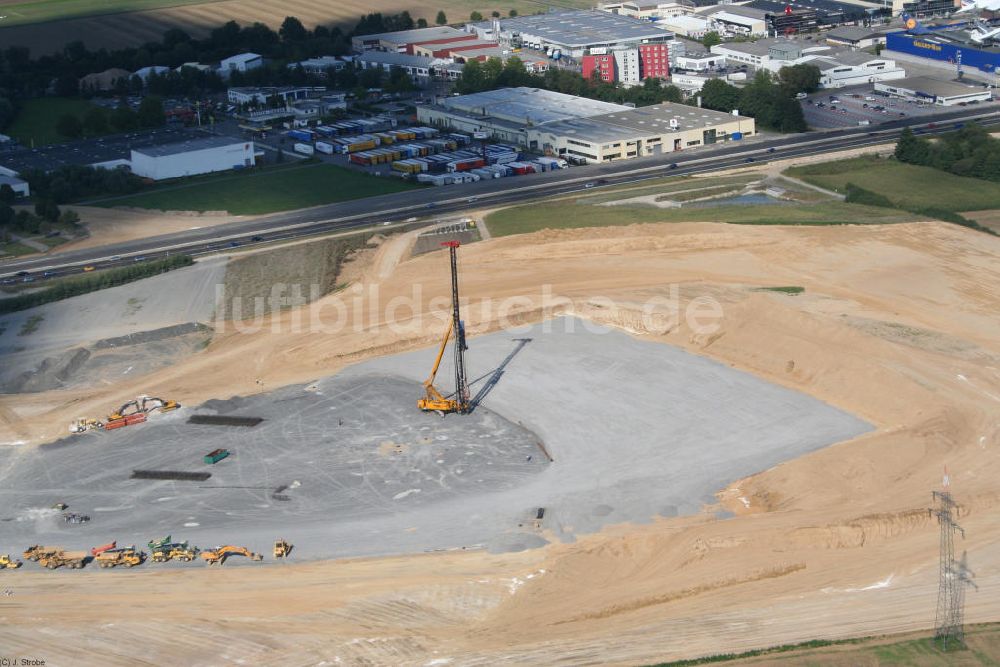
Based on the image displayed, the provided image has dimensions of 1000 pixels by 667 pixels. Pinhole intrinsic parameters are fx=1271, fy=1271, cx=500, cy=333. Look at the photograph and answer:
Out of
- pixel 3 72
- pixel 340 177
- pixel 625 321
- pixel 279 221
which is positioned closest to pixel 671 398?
pixel 625 321

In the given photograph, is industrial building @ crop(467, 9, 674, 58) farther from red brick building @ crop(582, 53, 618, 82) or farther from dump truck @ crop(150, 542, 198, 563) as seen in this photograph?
dump truck @ crop(150, 542, 198, 563)

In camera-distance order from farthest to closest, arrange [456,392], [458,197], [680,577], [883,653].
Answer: [458,197], [456,392], [680,577], [883,653]

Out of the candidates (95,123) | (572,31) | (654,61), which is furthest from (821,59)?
(95,123)

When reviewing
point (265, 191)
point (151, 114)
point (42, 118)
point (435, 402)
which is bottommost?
point (435, 402)

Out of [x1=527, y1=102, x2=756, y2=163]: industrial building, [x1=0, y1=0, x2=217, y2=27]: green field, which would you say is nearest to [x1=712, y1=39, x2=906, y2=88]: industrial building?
[x1=527, y1=102, x2=756, y2=163]: industrial building

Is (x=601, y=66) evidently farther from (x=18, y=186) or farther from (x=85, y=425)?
(x=85, y=425)

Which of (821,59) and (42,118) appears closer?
(42,118)
